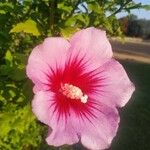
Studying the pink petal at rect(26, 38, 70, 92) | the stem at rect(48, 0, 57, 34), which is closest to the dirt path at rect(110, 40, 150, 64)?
the stem at rect(48, 0, 57, 34)

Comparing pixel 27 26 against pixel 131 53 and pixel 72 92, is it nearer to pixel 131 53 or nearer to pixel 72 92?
pixel 72 92

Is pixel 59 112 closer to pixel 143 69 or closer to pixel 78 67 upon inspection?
pixel 78 67

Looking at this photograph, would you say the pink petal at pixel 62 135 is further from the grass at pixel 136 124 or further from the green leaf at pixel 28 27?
the grass at pixel 136 124

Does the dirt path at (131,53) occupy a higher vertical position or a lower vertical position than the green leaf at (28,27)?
lower

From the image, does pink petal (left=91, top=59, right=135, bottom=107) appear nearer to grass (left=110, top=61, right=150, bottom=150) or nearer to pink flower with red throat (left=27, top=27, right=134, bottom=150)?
pink flower with red throat (left=27, top=27, right=134, bottom=150)

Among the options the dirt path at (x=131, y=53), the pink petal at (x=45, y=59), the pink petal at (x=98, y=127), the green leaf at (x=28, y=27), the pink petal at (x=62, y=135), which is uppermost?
the pink petal at (x=45, y=59)

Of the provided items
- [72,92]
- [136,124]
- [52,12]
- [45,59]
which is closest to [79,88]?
[72,92]

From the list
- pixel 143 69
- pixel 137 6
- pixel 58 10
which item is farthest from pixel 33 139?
pixel 143 69

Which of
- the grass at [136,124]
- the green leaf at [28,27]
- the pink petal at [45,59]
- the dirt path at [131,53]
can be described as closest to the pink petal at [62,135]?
the pink petal at [45,59]
